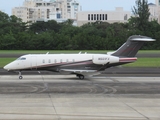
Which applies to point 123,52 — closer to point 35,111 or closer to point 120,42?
point 35,111

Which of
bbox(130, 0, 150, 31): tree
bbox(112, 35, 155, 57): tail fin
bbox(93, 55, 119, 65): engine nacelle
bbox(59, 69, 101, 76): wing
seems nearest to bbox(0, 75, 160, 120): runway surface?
bbox(59, 69, 101, 76): wing

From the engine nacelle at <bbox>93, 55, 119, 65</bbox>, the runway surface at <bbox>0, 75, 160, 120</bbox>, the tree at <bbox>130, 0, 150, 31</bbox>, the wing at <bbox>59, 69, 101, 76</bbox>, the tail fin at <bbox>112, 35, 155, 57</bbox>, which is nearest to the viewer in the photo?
the runway surface at <bbox>0, 75, 160, 120</bbox>

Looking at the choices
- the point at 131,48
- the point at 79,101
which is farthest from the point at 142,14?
the point at 79,101

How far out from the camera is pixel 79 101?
72.6 feet

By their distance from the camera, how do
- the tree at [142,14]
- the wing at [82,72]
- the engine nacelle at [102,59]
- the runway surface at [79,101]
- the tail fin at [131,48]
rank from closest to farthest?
the runway surface at [79,101] → the wing at [82,72] → the engine nacelle at [102,59] → the tail fin at [131,48] → the tree at [142,14]

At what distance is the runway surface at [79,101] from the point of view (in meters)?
18.2

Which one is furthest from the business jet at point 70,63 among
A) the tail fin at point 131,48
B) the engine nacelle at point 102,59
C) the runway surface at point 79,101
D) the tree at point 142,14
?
the tree at point 142,14

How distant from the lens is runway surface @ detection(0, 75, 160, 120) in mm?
18219

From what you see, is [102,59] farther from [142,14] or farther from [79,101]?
[142,14]

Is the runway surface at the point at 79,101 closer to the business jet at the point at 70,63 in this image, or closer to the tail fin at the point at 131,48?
the business jet at the point at 70,63

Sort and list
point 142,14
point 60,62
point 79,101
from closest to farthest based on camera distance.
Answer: point 79,101
point 60,62
point 142,14

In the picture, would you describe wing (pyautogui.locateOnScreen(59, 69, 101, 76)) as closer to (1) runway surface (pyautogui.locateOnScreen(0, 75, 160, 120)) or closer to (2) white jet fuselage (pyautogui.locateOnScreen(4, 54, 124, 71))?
(2) white jet fuselage (pyautogui.locateOnScreen(4, 54, 124, 71))

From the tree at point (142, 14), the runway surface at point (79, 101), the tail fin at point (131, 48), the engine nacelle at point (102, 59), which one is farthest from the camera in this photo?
the tree at point (142, 14)

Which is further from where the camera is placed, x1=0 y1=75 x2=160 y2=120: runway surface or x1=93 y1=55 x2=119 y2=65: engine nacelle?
x1=93 y1=55 x2=119 y2=65: engine nacelle
